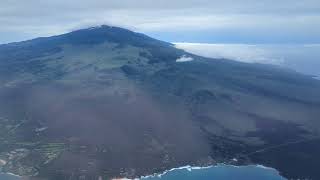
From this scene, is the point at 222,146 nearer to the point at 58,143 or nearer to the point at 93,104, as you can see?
the point at 58,143

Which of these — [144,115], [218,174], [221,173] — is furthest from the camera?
[144,115]

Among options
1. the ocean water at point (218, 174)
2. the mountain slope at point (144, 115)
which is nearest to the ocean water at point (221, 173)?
the ocean water at point (218, 174)

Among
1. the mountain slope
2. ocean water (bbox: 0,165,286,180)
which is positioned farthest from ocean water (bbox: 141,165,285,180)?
the mountain slope

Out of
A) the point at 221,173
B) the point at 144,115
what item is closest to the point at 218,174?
the point at 221,173

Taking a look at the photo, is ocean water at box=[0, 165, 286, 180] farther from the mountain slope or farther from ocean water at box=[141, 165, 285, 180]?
the mountain slope

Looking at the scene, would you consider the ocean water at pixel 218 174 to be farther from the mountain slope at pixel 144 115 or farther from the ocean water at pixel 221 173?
the mountain slope at pixel 144 115

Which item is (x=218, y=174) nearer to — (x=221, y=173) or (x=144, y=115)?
(x=221, y=173)
